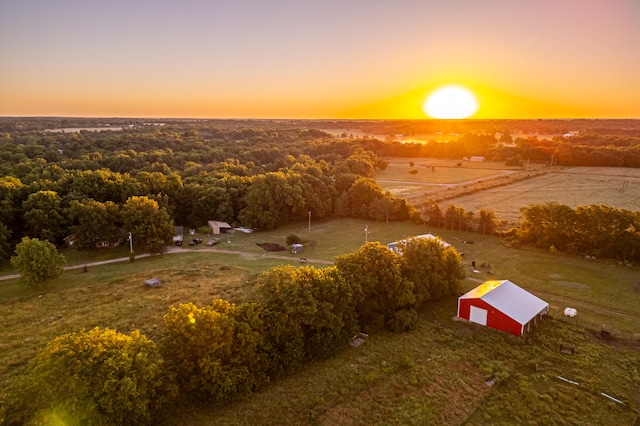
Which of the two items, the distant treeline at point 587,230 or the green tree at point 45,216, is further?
the green tree at point 45,216

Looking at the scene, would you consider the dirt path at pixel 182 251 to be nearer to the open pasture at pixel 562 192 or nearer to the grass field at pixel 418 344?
the grass field at pixel 418 344

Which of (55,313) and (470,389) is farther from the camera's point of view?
(55,313)

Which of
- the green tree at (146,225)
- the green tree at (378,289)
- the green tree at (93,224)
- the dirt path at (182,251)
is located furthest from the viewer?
the green tree at (146,225)

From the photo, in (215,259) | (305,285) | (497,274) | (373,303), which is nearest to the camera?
(305,285)

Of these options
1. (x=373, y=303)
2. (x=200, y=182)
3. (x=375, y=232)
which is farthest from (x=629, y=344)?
(x=200, y=182)

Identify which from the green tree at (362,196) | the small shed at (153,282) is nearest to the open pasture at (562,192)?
the green tree at (362,196)

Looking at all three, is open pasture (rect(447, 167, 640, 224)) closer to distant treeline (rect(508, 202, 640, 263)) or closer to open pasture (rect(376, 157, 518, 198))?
open pasture (rect(376, 157, 518, 198))

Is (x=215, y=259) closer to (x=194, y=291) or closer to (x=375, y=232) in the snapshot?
(x=194, y=291)
